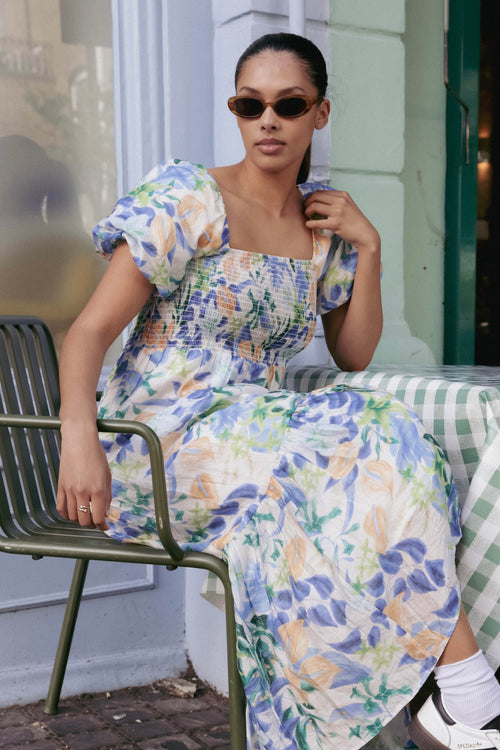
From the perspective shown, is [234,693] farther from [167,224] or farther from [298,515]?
[167,224]

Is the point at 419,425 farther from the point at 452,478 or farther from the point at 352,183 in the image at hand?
the point at 352,183

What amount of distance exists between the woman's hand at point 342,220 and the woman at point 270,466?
17cm

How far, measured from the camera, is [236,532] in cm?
163

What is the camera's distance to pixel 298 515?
1.59 meters

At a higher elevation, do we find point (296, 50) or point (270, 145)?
point (296, 50)

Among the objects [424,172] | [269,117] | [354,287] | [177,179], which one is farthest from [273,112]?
[424,172]

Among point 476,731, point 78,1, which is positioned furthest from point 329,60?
point 476,731

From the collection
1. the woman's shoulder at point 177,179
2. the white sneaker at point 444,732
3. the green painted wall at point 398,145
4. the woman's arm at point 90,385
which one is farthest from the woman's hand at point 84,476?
the green painted wall at point 398,145

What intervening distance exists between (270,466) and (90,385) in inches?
15.0

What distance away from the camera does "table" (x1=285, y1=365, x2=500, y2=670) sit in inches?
65.8

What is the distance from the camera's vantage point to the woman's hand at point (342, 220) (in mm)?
2121

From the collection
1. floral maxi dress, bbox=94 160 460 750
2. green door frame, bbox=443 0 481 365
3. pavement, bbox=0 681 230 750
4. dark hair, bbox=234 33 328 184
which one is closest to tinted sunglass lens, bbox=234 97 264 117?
dark hair, bbox=234 33 328 184

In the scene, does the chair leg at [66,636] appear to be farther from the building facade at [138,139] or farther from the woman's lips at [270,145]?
the woman's lips at [270,145]

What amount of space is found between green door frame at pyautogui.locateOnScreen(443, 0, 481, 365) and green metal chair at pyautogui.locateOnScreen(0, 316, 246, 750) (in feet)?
5.50
